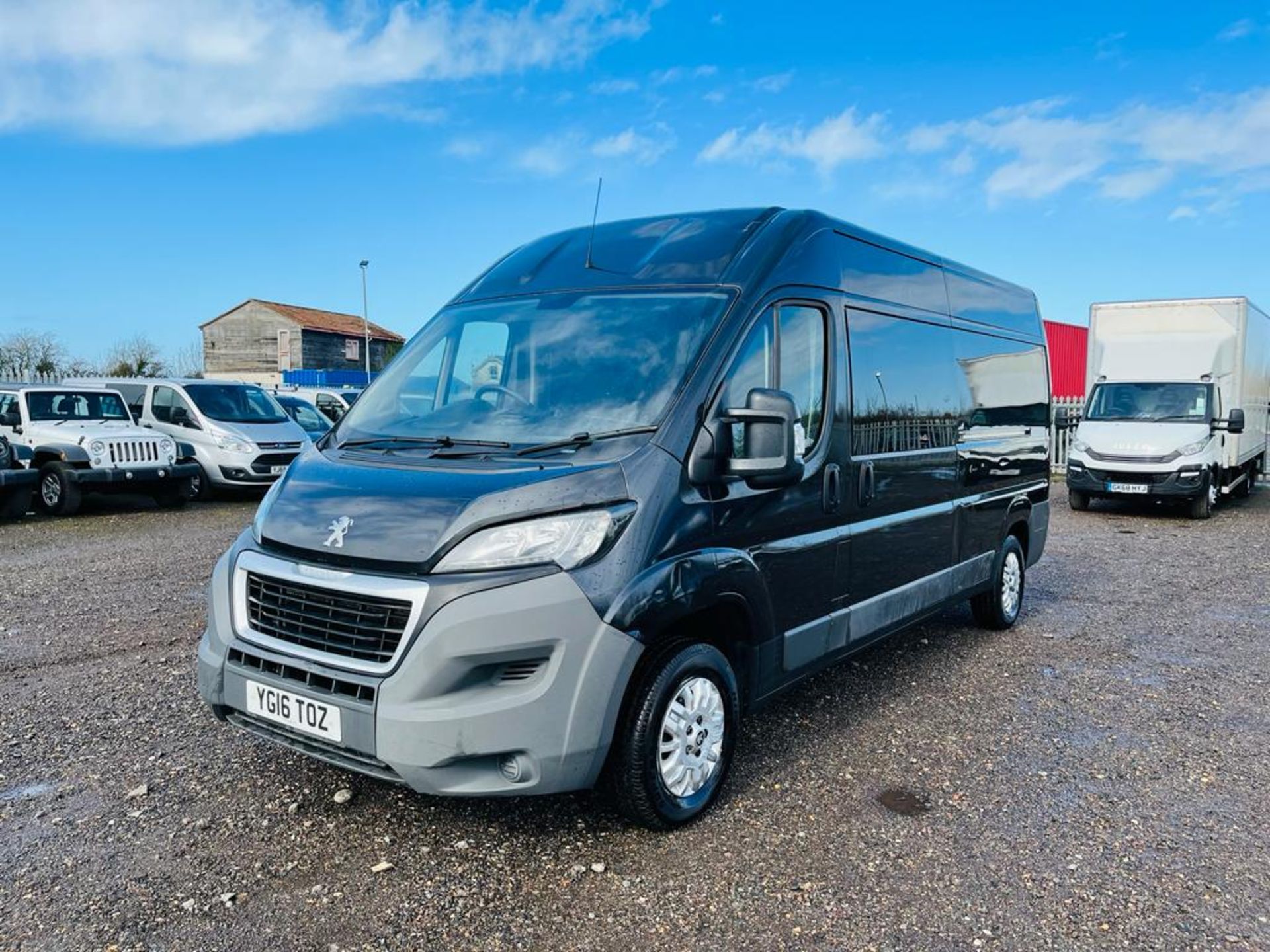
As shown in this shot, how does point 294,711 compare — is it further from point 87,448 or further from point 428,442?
point 87,448

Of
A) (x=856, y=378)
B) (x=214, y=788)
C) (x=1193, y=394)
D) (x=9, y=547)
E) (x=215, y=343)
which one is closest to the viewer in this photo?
(x=214, y=788)

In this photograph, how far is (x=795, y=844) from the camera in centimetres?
353

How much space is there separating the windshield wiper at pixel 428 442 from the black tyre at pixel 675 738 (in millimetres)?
1022

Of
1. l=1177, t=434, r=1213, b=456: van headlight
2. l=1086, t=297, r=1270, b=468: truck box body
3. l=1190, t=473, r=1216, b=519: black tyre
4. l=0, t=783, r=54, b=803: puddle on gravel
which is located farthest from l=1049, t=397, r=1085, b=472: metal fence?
l=0, t=783, r=54, b=803: puddle on gravel

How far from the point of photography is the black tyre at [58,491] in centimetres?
1238

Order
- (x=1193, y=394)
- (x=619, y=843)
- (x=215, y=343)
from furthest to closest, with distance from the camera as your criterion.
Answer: (x=215, y=343) < (x=1193, y=394) < (x=619, y=843)

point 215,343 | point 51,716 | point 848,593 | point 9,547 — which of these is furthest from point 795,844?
point 215,343

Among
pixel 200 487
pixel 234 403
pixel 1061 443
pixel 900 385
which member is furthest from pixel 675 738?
pixel 1061 443

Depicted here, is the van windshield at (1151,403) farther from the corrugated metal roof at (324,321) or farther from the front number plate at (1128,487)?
the corrugated metal roof at (324,321)

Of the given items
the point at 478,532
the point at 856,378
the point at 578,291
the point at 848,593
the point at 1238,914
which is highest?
the point at 578,291

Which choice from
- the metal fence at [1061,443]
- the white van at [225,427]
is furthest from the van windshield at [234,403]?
the metal fence at [1061,443]

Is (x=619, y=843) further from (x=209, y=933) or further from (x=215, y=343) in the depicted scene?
(x=215, y=343)

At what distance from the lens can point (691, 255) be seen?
161 inches

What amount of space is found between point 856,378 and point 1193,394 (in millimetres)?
11386
